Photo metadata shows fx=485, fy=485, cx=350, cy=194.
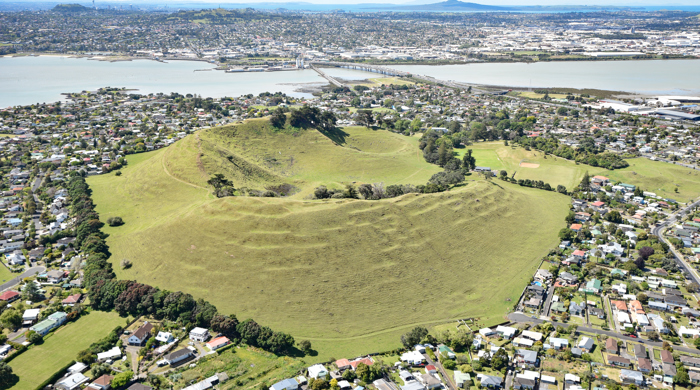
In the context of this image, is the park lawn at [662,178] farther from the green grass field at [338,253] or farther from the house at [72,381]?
the house at [72,381]

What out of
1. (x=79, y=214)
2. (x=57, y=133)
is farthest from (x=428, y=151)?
(x=57, y=133)

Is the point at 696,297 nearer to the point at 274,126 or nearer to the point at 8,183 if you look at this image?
the point at 274,126

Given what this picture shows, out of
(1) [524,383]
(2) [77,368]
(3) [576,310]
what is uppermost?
(3) [576,310]

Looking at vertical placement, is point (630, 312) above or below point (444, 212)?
below

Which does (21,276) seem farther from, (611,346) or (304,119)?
(611,346)

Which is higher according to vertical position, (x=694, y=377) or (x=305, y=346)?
(x=694, y=377)

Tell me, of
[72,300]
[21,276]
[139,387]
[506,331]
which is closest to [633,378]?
[506,331]

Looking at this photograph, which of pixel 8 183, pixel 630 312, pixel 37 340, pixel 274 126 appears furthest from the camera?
pixel 274 126
